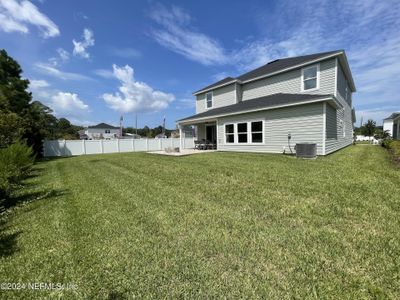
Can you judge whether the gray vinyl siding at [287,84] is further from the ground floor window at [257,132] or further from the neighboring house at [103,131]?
the neighboring house at [103,131]

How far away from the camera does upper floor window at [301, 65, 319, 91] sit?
12.9 m

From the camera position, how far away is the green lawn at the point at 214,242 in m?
1.97

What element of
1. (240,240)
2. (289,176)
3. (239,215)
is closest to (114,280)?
(240,240)

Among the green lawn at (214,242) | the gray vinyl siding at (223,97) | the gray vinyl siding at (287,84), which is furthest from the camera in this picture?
the gray vinyl siding at (223,97)

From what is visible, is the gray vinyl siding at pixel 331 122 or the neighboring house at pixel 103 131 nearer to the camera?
the gray vinyl siding at pixel 331 122

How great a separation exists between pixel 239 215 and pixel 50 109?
4955 cm

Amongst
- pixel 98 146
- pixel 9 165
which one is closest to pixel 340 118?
pixel 9 165

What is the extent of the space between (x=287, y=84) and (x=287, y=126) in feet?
Result: 14.8

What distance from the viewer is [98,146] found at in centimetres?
2225

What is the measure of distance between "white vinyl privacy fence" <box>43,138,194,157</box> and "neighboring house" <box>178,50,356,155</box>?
8.65 meters

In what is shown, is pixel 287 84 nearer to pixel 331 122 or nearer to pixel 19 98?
pixel 331 122

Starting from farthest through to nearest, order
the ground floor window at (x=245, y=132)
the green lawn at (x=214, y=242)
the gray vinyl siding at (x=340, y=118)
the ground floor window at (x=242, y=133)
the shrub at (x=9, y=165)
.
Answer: the ground floor window at (x=242, y=133) < the ground floor window at (x=245, y=132) < the gray vinyl siding at (x=340, y=118) < the shrub at (x=9, y=165) < the green lawn at (x=214, y=242)

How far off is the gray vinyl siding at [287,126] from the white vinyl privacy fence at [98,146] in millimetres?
10926

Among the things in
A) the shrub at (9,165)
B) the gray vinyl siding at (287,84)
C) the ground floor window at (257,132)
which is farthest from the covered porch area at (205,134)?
the shrub at (9,165)
